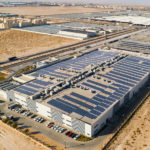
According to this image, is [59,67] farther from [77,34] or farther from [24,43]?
[77,34]

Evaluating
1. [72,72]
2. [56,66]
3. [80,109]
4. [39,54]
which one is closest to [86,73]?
[72,72]

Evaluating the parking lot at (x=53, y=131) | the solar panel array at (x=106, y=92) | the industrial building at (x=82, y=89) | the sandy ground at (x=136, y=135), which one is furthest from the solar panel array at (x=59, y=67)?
the sandy ground at (x=136, y=135)

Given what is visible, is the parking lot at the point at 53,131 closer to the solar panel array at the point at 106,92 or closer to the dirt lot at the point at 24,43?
the solar panel array at the point at 106,92

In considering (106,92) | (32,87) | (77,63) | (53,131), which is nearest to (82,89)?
(106,92)

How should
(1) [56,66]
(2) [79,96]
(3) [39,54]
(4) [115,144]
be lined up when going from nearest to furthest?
1. (4) [115,144]
2. (2) [79,96]
3. (1) [56,66]
4. (3) [39,54]

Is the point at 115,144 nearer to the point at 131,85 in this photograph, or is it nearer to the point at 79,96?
the point at 79,96

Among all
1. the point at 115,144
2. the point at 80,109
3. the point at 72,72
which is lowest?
the point at 115,144

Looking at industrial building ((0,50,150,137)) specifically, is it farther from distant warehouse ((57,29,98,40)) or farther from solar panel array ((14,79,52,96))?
distant warehouse ((57,29,98,40))
